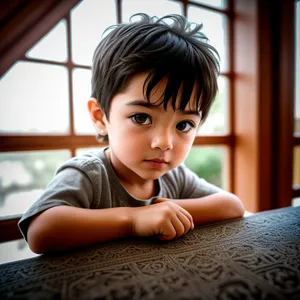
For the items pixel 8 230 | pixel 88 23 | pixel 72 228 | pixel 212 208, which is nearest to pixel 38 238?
pixel 72 228

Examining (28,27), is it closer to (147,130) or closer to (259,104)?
(147,130)

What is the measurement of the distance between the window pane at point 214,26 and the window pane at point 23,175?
3.53ft

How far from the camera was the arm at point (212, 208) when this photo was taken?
0.56m

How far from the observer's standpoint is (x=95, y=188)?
582mm

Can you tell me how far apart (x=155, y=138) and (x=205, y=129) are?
0.95 meters

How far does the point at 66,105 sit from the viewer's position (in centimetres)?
100

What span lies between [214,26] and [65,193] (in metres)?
1.41

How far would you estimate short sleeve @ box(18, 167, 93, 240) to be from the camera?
1.50 feet

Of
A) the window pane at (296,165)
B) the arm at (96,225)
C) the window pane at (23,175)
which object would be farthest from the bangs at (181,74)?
the window pane at (296,165)

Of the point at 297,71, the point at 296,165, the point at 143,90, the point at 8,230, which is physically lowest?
the point at 8,230

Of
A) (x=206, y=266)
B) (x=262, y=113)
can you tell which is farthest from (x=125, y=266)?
(x=262, y=113)

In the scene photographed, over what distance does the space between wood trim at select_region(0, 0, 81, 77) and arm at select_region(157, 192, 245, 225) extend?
2.56ft

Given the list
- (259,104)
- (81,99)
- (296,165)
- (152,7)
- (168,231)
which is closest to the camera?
(168,231)

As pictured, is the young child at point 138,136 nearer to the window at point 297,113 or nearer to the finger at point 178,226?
the finger at point 178,226
